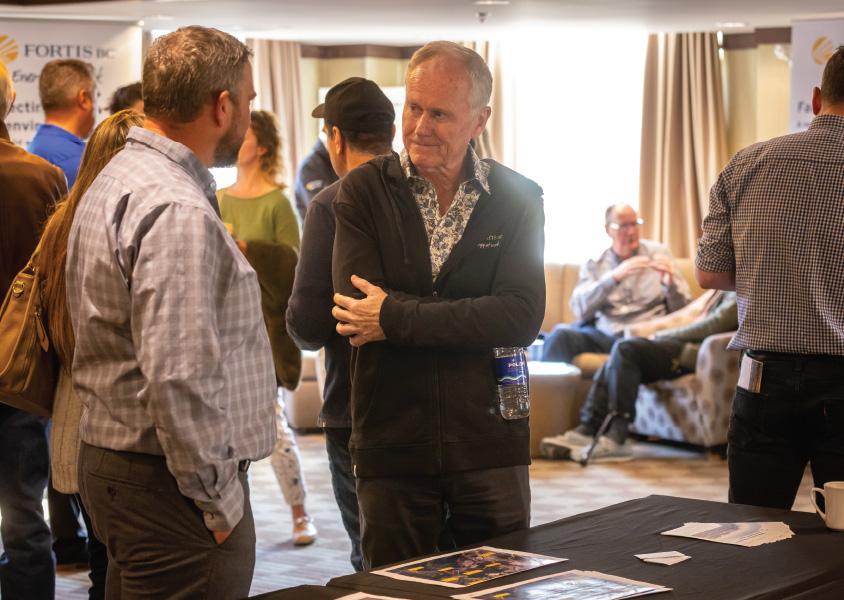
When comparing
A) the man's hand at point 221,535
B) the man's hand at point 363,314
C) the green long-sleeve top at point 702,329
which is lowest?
the green long-sleeve top at point 702,329

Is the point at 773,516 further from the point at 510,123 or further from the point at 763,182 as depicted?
the point at 510,123

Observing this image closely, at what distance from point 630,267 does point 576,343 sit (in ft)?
1.92

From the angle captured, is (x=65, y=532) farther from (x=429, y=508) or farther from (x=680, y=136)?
(x=680, y=136)

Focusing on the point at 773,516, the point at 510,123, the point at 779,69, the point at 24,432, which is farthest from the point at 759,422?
the point at 510,123

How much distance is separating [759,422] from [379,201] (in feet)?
3.56

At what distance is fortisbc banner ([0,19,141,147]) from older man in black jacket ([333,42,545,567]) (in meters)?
4.63

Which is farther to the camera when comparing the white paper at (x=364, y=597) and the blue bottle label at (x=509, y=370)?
the blue bottle label at (x=509, y=370)

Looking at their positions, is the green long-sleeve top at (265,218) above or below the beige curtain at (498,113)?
below

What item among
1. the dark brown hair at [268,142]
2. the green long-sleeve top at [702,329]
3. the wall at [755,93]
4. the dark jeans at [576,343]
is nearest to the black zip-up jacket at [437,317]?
the dark brown hair at [268,142]

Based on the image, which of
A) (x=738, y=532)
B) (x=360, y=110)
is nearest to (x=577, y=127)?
(x=360, y=110)

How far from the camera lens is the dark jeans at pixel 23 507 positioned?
10.2 feet

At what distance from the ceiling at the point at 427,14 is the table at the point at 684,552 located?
211 inches

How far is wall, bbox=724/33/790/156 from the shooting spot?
8992 mm

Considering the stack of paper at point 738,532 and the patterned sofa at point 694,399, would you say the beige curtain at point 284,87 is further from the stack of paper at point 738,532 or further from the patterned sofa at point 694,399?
the stack of paper at point 738,532
